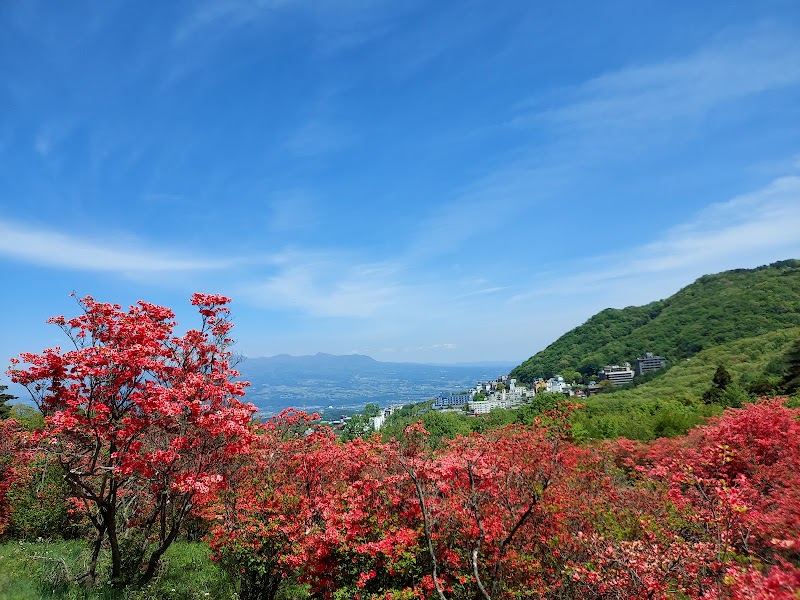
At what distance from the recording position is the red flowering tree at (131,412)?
752 centimetres

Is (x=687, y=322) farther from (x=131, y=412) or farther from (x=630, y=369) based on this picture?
(x=131, y=412)

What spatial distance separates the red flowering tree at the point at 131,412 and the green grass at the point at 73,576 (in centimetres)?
54

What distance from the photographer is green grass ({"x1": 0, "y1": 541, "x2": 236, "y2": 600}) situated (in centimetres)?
712

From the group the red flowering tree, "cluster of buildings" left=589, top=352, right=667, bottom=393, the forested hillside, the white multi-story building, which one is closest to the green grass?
the red flowering tree

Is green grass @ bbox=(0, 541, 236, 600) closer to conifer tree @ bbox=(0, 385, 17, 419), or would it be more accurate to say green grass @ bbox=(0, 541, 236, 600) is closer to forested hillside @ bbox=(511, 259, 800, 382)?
conifer tree @ bbox=(0, 385, 17, 419)

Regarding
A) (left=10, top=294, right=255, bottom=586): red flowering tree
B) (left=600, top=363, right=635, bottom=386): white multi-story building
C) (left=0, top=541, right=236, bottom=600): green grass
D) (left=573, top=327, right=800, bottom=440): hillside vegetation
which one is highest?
(left=10, top=294, right=255, bottom=586): red flowering tree

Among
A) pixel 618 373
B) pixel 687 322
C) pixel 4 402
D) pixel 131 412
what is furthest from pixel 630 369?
pixel 131 412

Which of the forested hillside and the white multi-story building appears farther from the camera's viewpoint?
the white multi-story building

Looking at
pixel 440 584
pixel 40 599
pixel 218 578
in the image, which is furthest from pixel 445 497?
pixel 40 599

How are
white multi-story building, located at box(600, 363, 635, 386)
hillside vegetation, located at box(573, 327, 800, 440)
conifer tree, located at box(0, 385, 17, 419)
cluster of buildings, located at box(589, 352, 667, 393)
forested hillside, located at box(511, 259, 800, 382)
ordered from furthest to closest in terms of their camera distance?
white multi-story building, located at box(600, 363, 635, 386)
cluster of buildings, located at box(589, 352, 667, 393)
forested hillside, located at box(511, 259, 800, 382)
conifer tree, located at box(0, 385, 17, 419)
hillside vegetation, located at box(573, 327, 800, 440)

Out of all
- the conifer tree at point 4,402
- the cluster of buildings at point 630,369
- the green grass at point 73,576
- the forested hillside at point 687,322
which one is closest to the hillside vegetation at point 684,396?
the forested hillside at point 687,322

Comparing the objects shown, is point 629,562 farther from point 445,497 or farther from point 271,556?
point 271,556

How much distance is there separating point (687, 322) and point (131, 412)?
13745 cm

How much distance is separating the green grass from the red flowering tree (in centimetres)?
54
